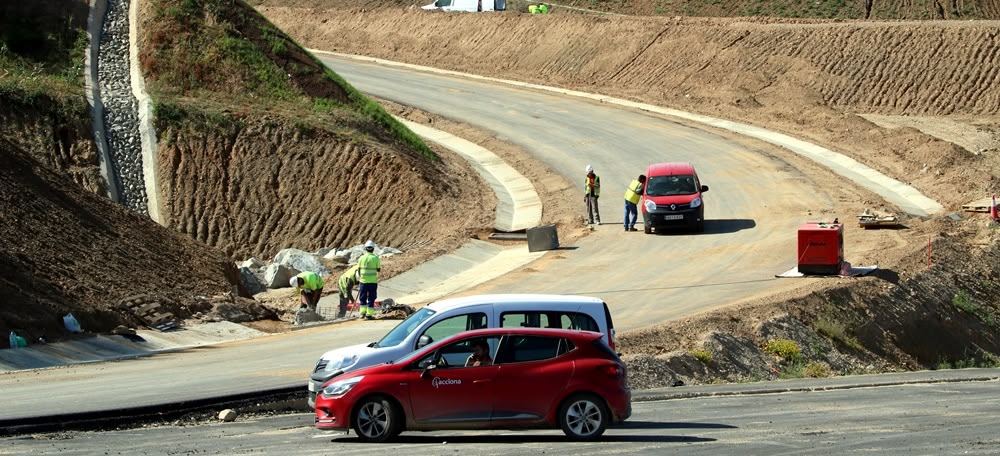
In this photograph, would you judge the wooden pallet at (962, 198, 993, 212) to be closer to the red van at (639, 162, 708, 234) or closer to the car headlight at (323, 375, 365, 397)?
the red van at (639, 162, 708, 234)

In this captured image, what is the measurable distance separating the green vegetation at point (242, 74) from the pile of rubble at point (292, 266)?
750 cm

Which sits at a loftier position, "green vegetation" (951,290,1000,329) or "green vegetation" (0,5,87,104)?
"green vegetation" (0,5,87,104)

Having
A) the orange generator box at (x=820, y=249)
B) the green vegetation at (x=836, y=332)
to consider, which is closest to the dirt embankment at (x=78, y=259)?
the green vegetation at (x=836, y=332)

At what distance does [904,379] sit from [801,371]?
2.49 meters

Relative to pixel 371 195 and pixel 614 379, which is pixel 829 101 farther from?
pixel 614 379

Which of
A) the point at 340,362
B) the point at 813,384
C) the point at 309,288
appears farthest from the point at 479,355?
the point at 309,288

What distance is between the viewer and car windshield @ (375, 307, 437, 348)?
17375mm

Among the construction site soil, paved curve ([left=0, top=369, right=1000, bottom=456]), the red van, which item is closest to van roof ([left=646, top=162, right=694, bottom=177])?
the red van

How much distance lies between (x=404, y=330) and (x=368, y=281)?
9.89 metres

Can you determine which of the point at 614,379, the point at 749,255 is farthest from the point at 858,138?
the point at 614,379

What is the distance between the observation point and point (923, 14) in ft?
255

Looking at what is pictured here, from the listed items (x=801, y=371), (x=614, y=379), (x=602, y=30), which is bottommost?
(x=801, y=371)

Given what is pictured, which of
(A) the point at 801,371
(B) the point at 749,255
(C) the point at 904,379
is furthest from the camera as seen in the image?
(B) the point at 749,255

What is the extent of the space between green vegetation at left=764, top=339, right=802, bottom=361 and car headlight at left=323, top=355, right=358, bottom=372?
1167 centimetres
